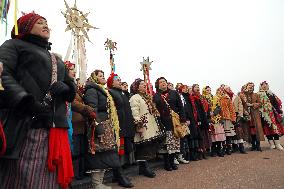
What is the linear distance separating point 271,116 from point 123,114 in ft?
19.9

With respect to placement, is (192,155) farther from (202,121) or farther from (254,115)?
(254,115)

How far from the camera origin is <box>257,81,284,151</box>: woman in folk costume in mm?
9352

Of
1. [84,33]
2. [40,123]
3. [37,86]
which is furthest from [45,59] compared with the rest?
[84,33]

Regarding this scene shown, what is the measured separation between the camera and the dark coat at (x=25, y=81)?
2186mm

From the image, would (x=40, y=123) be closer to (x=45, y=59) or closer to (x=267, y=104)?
(x=45, y=59)

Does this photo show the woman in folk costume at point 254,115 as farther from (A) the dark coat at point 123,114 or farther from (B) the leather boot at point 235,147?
(A) the dark coat at point 123,114

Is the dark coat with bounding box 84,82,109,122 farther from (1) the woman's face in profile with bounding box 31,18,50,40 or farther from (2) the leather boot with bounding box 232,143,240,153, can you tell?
(2) the leather boot with bounding box 232,143,240,153

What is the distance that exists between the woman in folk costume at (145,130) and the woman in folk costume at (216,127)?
290 cm

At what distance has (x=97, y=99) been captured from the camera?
4.71 m

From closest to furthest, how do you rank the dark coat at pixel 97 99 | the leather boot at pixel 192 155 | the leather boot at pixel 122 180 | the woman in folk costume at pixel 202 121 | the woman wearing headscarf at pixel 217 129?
the dark coat at pixel 97 99
the leather boot at pixel 122 180
the leather boot at pixel 192 155
the woman in folk costume at pixel 202 121
the woman wearing headscarf at pixel 217 129

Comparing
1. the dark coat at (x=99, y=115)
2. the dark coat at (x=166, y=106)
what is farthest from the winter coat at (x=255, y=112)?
the dark coat at (x=99, y=115)

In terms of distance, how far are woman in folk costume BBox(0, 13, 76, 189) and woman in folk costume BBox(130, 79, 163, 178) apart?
3229 millimetres

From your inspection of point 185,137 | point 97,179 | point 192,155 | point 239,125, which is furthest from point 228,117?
point 97,179

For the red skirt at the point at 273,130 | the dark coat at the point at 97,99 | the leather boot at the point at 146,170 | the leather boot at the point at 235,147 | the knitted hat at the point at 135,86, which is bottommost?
the leather boot at the point at 146,170
